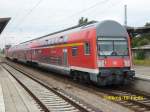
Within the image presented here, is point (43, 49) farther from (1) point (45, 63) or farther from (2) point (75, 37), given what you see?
(2) point (75, 37)

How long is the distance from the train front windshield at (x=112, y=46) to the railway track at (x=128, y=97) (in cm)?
169

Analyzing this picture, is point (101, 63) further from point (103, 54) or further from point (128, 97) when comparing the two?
point (128, 97)

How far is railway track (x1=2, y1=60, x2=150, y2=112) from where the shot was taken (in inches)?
489

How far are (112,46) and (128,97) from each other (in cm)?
341

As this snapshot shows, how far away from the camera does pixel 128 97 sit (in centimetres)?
1470

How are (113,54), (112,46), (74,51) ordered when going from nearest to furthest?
(113,54), (112,46), (74,51)

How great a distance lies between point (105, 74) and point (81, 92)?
1.31m

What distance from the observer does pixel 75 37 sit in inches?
778

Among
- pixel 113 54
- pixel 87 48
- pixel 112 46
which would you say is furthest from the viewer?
pixel 87 48

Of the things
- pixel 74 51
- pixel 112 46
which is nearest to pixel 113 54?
pixel 112 46

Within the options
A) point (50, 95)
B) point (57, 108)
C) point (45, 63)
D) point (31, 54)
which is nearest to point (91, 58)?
point (50, 95)

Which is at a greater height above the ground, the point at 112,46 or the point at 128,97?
the point at 112,46

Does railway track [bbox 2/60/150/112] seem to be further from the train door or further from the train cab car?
the train door

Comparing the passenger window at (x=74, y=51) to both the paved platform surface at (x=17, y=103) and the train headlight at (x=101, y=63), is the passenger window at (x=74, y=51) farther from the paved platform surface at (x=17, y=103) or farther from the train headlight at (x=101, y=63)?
the paved platform surface at (x=17, y=103)
